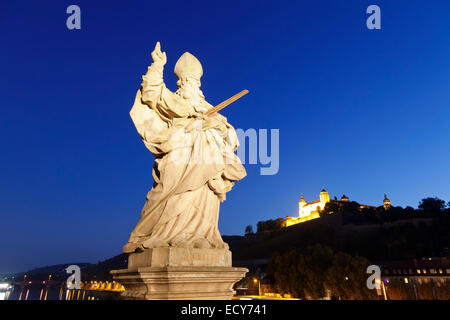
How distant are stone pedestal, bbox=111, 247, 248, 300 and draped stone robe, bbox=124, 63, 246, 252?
0.49ft

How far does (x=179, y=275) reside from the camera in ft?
10.7

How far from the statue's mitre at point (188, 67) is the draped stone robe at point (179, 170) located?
20.7 inches

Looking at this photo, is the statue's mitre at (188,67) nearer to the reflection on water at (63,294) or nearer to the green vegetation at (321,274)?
the green vegetation at (321,274)

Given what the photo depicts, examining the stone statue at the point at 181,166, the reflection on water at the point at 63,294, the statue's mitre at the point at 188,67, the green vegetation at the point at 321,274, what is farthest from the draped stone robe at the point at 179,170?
the reflection on water at the point at 63,294

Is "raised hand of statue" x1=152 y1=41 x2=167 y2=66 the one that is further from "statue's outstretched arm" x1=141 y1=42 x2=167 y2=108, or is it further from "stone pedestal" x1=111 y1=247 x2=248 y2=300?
"stone pedestal" x1=111 y1=247 x2=248 y2=300

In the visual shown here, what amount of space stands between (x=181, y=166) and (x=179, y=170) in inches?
2.4

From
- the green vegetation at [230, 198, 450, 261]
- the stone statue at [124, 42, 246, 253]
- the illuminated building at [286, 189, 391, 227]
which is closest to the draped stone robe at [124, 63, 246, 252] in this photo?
the stone statue at [124, 42, 246, 253]

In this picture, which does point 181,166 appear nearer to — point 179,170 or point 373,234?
point 179,170

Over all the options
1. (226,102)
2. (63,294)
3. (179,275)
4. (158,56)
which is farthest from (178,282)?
(63,294)
